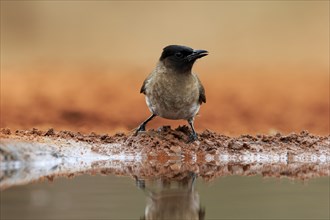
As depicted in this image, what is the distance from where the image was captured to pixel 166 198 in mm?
7223

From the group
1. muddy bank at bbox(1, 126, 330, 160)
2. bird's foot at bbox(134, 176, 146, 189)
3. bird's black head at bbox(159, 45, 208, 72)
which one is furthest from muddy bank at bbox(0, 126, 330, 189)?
bird's black head at bbox(159, 45, 208, 72)

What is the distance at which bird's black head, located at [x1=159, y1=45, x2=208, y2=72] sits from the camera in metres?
11.3

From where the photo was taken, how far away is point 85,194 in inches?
301

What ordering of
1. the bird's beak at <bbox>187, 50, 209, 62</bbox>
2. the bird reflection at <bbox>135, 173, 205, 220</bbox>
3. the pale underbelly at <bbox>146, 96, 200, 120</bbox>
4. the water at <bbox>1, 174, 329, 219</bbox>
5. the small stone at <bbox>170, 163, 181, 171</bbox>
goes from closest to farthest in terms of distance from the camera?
the water at <bbox>1, 174, 329, 219</bbox> → the bird reflection at <bbox>135, 173, 205, 220</bbox> → the small stone at <bbox>170, 163, 181, 171</bbox> → the bird's beak at <bbox>187, 50, 209, 62</bbox> → the pale underbelly at <bbox>146, 96, 200, 120</bbox>

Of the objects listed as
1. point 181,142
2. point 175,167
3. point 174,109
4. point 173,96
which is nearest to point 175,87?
point 173,96

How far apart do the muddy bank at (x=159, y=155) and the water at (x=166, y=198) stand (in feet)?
1.62

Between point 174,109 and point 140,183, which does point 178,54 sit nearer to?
point 174,109

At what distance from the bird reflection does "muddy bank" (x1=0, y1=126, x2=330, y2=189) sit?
0.53m

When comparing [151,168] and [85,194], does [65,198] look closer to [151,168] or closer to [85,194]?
[85,194]

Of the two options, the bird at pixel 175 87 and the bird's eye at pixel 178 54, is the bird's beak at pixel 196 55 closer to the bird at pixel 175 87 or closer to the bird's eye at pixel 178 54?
the bird at pixel 175 87

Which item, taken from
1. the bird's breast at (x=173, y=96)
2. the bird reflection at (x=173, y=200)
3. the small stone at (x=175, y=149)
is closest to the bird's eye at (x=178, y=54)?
the bird's breast at (x=173, y=96)

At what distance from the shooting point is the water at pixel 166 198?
6.21 m

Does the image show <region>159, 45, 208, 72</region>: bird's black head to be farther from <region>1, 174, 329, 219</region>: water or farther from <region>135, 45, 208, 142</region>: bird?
<region>1, 174, 329, 219</region>: water

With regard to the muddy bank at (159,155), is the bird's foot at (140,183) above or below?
below
